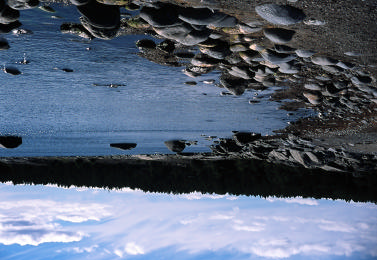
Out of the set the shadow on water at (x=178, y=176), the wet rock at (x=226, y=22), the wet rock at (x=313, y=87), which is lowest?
the shadow on water at (x=178, y=176)

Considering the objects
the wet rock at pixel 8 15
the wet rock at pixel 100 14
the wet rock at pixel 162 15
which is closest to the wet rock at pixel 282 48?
the wet rock at pixel 162 15

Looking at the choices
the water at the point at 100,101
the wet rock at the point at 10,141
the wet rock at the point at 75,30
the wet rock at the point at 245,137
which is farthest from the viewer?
the wet rock at the point at 10,141

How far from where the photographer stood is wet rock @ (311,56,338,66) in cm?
284

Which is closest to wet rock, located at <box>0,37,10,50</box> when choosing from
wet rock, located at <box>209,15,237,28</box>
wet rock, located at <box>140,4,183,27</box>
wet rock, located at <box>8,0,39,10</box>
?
wet rock, located at <box>8,0,39,10</box>

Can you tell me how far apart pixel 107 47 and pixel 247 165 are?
3593 mm

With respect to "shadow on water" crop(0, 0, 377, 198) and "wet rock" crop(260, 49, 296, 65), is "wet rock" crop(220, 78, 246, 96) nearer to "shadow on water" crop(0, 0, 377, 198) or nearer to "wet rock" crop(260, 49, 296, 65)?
"shadow on water" crop(0, 0, 377, 198)

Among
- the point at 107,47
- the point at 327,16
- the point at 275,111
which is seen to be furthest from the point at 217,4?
the point at 275,111

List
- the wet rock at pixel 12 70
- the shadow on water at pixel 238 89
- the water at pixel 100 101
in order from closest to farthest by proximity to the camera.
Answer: the shadow on water at pixel 238 89 < the water at pixel 100 101 < the wet rock at pixel 12 70

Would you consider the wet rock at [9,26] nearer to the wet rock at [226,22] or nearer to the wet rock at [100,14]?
the wet rock at [100,14]

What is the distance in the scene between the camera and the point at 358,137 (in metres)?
4.65

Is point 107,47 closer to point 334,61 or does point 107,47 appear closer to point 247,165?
point 334,61

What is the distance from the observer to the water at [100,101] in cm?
331

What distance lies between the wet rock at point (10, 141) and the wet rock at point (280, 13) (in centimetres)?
463

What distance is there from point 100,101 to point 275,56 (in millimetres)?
2469
